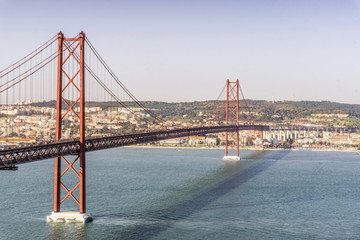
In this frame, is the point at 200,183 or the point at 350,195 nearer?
the point at 350,195

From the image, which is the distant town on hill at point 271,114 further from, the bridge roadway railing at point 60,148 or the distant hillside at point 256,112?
the bridge roadway railing at point 60,148

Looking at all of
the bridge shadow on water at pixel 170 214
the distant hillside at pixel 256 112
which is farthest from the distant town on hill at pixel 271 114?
the bridge shadow on water at pixel 170 214

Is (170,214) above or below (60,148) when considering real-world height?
below

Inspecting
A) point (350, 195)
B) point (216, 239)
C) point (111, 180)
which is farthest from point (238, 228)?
point (111, 180)

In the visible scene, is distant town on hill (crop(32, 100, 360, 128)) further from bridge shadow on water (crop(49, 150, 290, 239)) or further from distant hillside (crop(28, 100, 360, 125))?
bridge shadow on water (crop(49, 150, 290, 239))

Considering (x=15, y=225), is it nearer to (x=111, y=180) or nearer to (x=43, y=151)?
(x=43, y=151)

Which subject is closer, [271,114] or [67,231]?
[67,231]

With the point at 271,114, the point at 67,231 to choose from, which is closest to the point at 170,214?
the point at 67,231

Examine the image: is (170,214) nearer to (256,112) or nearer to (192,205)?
(192,205)

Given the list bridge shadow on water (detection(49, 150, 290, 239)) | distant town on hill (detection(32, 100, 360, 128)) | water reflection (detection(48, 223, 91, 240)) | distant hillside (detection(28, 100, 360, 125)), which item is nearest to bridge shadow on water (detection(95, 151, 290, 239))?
bridge shadow on water (detection(49, 150, 290, 239))
